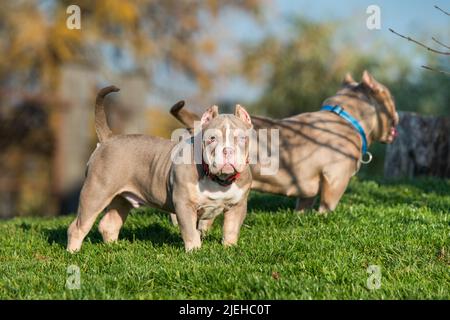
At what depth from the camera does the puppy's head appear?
812 cm

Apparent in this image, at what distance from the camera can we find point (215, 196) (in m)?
5.97

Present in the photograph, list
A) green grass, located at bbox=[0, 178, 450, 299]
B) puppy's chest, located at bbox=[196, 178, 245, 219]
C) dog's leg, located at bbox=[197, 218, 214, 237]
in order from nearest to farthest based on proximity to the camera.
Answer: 1. green grass, located at bbox=[0, 178, 450, 299]
2. puppy's chest, located at bbox=[196, 178, 245, 219]
3. dog's leg, located at bbox=[197, 218, 214, 237]

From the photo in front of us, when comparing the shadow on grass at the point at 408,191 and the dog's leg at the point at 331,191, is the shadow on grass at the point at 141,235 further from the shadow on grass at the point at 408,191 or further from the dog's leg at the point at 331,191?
the shadow on grass at the point at 408,191

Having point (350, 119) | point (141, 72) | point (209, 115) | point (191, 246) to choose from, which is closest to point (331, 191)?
point (350, 119)

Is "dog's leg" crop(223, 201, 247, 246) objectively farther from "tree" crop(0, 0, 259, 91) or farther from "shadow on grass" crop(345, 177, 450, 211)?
"tree" crop(0, 0, 259, 91)

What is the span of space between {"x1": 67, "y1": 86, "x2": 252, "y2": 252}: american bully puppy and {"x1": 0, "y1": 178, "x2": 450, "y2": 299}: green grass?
25 cm

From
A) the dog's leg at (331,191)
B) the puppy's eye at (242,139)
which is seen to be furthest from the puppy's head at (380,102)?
the puppy's eye at (242,139)

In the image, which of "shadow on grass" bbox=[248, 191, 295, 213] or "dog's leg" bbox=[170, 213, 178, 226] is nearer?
"dog's leg" bbox=[170, 213, 178, 226]

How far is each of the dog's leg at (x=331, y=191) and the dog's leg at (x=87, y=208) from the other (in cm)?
236

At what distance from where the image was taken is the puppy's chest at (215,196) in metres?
5.94

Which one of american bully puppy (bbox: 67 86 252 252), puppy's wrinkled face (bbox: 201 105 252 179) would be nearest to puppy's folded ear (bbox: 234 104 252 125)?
american bully puppy (bbox: 67 86 252 252)

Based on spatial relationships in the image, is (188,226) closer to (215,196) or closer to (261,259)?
(215,196)
